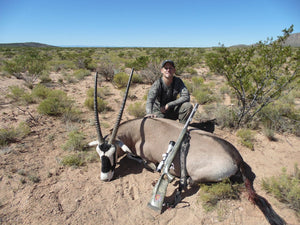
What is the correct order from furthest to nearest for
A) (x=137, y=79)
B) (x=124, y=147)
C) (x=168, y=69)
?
(x=137, y=79)
(x=168, y=69)
(x=124, y=147)

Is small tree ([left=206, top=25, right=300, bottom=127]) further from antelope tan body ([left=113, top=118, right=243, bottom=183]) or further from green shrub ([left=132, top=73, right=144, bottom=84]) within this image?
green shrub ([left=132, top=73, right=144, bottom=84])

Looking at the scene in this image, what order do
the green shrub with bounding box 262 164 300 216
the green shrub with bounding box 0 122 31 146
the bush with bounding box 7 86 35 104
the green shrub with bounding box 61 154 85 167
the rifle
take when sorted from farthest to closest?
the bush with bounding box 7 86 35 104
the green shrub with bounding box 0 122 31 146
the green shrub with bounding box 61 154 85 167
the rifle
the green shrub with bounding box 262 164 300 216

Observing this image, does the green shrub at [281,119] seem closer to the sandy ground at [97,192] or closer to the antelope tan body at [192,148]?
the sandy ground at [97,192]

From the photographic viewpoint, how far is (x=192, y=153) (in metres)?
2.74

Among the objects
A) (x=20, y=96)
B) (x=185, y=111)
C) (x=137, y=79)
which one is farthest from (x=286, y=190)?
(x=20, y=96)

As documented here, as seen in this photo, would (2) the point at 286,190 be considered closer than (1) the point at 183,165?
Yes

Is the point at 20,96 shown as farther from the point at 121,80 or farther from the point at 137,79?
the point at 137,79

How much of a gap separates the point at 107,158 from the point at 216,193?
1.87 metres

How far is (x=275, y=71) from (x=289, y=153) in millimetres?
2008

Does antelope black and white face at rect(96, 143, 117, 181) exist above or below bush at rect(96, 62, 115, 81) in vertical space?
below

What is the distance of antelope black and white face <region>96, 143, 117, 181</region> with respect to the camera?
275 cm

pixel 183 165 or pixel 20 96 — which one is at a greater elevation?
pixel 20 96

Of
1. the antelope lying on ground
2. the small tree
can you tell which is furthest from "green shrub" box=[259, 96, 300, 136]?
the antelope lying on ground

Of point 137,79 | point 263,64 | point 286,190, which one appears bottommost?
point 286,190
